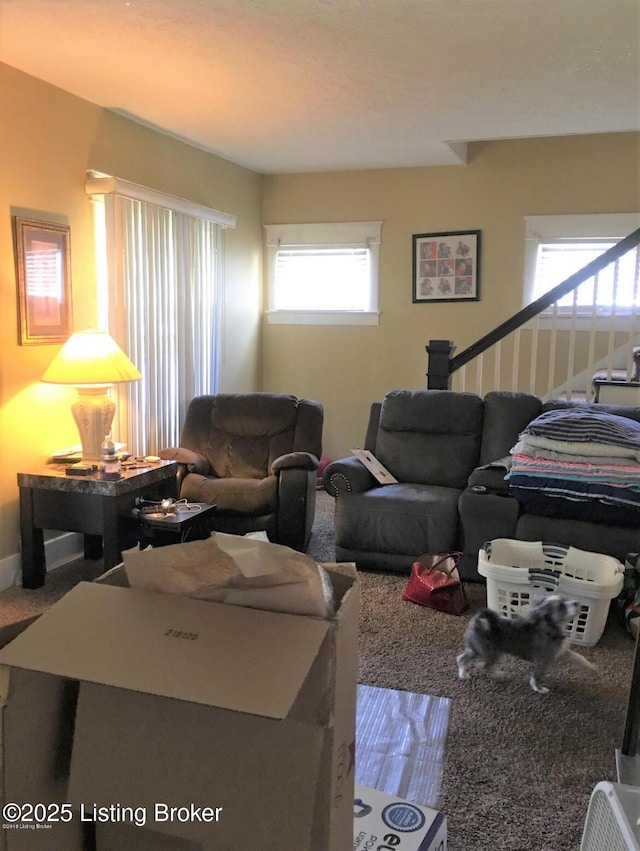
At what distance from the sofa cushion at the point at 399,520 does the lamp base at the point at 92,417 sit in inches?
50.8

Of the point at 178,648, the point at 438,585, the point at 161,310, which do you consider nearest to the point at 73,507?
the point at 161,310

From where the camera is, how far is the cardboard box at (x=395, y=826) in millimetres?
1414

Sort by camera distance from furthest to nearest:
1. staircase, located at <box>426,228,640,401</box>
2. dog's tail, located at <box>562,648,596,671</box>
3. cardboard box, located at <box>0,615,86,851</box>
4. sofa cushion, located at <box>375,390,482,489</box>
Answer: staircase, located at <box>426,228,640,401</box> → sofa cushion, located at <box>375,390,482,489</box> → dog's tail, located at <box>562,648,596,671</box> → cardboard box, located at <box>0,615,86,851</box>

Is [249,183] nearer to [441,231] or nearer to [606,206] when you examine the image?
[441,231]

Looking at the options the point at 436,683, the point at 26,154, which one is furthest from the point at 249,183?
the point at 436,683

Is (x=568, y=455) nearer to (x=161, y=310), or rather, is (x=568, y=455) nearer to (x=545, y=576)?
(x=545, y=576)

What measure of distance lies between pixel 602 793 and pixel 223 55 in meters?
3.14

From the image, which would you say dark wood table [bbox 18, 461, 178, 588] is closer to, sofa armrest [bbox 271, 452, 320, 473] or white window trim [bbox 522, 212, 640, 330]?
sofa armrest [bbox 271, 452, 320, 473]

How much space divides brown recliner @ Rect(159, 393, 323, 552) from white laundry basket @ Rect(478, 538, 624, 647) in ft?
3.77

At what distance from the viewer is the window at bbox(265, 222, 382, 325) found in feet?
19.1

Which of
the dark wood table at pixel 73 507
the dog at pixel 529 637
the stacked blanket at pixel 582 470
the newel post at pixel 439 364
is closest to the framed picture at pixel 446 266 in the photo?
the newel post at pixel 439 364

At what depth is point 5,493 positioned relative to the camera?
3529 millimetres

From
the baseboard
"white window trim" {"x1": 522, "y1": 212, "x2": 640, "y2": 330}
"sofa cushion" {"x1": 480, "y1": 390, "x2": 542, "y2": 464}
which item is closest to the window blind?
"white window trim" {"x1": 522, "y1": 212, "x2": 640, "y2": 330}

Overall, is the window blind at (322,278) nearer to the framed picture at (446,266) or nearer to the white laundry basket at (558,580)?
the framed picture at (446,266)
